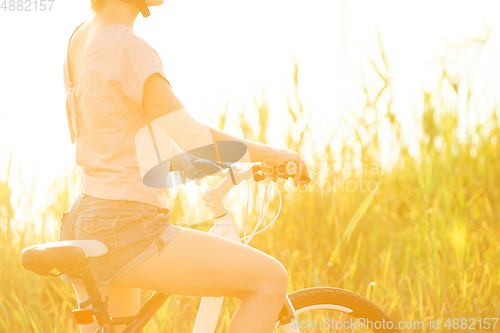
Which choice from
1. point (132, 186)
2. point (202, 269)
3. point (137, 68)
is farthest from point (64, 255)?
point (137, 68)

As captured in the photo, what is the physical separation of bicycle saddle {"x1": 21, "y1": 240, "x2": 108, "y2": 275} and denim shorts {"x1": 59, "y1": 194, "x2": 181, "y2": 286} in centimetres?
4

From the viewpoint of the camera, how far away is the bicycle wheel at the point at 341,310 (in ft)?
5.94

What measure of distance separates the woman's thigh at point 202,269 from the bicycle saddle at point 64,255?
0.12m

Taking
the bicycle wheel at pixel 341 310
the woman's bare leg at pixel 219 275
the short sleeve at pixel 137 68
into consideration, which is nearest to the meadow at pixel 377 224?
the bicycle wheel at pixel 341 310

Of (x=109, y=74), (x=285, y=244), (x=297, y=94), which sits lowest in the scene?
(x=285, y=244)

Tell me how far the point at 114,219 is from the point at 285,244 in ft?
7.10

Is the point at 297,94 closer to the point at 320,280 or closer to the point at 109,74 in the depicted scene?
the point at 320,280

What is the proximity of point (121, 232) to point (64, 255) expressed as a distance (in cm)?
15

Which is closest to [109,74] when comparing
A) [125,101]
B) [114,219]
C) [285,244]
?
[125,101]

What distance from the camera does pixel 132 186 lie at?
140cm

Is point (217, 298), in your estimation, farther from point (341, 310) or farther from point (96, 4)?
point (96, 4)

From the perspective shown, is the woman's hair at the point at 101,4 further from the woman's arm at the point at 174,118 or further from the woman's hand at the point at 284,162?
the woman's hand at the point at 284,162

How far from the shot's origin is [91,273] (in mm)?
1419

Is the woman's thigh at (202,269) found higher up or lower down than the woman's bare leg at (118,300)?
higher up
